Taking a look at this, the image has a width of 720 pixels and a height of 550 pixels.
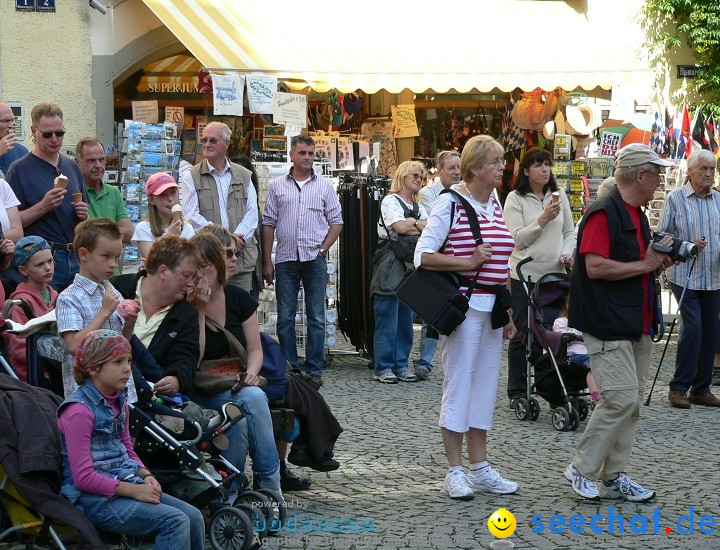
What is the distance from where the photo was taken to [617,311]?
677 cm

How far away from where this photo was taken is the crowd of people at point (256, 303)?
17.7 ft

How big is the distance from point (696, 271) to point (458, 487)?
400 cm

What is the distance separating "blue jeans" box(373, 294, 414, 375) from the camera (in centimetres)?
1137

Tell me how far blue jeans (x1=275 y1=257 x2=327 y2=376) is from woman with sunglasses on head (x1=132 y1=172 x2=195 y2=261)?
2645 millimetres

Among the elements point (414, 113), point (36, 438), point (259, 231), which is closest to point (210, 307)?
point (36, 438)

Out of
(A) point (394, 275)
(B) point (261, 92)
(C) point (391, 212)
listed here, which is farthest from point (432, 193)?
(B) point (261, 92)

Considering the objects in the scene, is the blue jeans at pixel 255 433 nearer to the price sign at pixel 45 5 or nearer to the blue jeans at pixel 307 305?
the blue jeans at pixel 307 305

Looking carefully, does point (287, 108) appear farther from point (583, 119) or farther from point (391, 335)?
point (583, 119)

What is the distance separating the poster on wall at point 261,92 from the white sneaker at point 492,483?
287 inches

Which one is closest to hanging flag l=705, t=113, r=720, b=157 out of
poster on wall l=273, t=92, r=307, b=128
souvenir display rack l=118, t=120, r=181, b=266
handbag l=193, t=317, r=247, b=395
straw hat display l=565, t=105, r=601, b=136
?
straw hat display l=565, t=105, r=601, b=136

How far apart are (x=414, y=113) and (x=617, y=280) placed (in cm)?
1042

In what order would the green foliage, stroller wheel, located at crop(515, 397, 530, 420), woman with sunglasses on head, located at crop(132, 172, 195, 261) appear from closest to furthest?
1. woman with sunglasses on head, located at crop(132, 172, 195, 261)
2. stroller wheel, located at crop(515, 397, 530, 420)
3. the green foliage

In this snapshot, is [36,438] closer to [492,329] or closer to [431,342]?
[492,329]

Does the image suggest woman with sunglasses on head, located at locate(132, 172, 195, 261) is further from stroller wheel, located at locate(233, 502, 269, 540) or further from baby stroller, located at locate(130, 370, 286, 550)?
stroller wheel, located at locate(233, 502, 269, 540)
